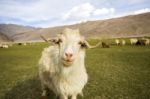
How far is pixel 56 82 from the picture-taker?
7.61 meters

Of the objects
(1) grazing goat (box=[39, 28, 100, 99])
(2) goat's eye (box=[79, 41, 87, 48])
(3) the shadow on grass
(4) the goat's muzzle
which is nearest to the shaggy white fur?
(1) grazing goat (box=[39, 28, 100, 99])

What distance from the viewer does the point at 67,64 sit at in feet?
22.1

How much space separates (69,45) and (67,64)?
524 millimetres

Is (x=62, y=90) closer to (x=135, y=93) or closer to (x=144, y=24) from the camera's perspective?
(x=135, y=93)

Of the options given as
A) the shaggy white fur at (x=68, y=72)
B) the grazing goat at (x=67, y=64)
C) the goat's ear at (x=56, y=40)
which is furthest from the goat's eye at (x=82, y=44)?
the goat's ear at (x=56, y=40)

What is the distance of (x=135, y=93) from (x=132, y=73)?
4678mm

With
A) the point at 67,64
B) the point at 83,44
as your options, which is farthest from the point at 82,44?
the point at 67,64

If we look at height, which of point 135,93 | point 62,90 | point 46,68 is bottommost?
point 135,93

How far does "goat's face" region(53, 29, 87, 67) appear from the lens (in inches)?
252

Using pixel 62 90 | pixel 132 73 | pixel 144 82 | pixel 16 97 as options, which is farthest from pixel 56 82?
pixel 132 73

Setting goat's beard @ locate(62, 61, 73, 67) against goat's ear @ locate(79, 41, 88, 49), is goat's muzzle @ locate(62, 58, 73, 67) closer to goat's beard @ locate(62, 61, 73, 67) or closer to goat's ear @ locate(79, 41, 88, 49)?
goat's beard @ locate(62, 61, 73, 67)

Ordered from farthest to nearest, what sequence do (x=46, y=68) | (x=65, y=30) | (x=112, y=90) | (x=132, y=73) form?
1. (x=132, y=73)
2. (x=112, y=90)
3. (x=46, y=68)
4. (x=65, y=30)

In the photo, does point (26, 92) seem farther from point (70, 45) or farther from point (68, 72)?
point (70, 45)

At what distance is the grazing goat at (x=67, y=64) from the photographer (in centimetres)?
668
